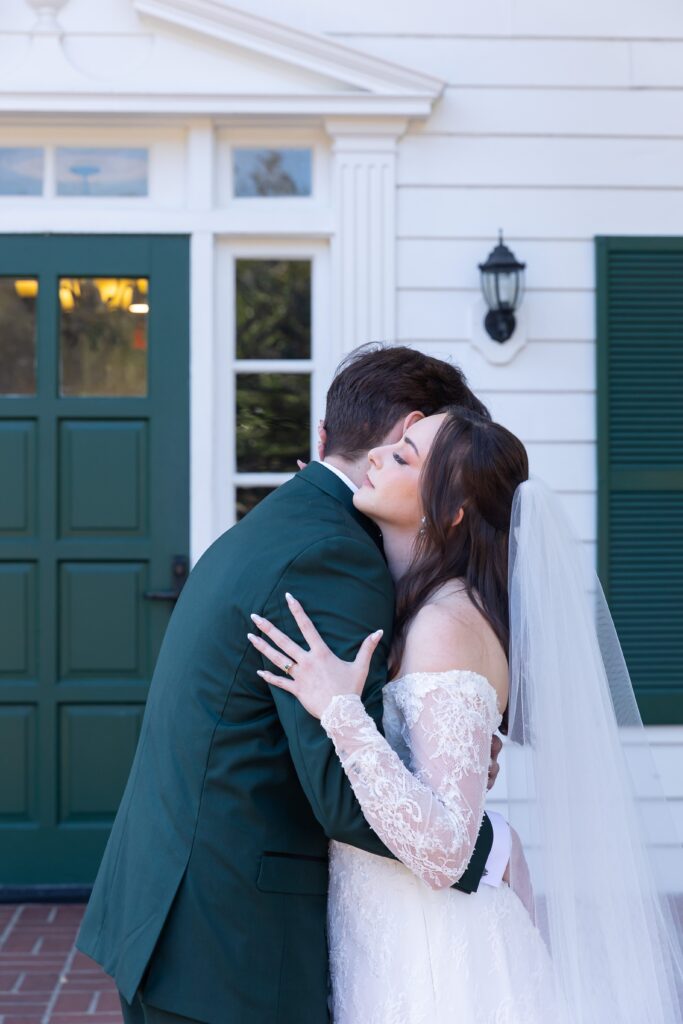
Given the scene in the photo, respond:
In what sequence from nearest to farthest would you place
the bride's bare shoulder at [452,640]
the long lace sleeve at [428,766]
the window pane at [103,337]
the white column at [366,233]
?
the long lace sleeve at [428,766] < the bride's bare shoulder at [452,640] < the white column at [366,233] < the window pane at [103,337]

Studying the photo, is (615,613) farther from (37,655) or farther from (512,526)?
(512,526)

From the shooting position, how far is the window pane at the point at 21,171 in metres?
4.95

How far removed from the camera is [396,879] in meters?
2.05

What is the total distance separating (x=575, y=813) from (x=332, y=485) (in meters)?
0.70

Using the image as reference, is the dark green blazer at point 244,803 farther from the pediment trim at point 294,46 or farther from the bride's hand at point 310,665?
the pediment trim at point 294,46

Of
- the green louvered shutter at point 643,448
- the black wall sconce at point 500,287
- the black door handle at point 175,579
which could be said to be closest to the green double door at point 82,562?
the black door handle at point 175,579

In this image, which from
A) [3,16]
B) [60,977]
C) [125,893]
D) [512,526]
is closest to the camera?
[125,893]

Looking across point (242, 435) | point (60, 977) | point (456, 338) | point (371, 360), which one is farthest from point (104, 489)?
point (371, 360)

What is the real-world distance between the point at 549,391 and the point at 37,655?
233 centimetres

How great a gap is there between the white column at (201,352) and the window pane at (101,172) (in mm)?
217

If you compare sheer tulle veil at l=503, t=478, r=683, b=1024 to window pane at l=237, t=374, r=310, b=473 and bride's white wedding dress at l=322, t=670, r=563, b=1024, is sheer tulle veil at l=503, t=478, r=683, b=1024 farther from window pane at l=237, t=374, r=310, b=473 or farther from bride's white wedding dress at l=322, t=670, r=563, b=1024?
window pane at l=237, t=374, r=310, b=473

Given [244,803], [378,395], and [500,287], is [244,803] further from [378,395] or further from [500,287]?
[500,287]

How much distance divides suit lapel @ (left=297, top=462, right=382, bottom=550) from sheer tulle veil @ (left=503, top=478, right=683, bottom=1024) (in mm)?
273

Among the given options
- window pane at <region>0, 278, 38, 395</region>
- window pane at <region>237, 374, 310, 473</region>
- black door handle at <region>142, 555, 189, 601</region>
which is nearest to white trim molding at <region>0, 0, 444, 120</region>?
window pane at <region>0, 278, 38, 395</region>
